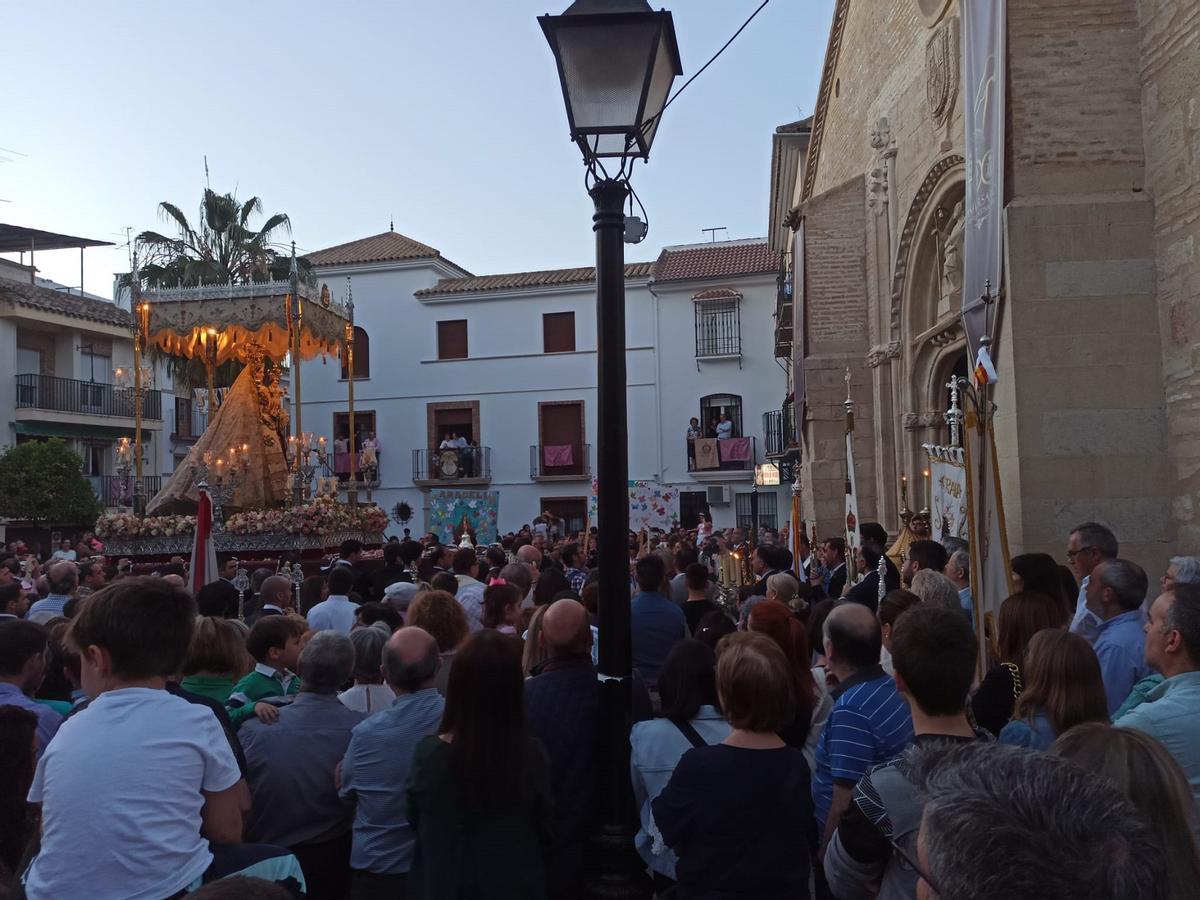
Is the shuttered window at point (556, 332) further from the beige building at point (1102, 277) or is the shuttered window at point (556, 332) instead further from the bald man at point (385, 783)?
the bald man at point (385, 783)

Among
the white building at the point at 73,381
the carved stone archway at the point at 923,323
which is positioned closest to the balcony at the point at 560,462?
the white building at the point at 73,381

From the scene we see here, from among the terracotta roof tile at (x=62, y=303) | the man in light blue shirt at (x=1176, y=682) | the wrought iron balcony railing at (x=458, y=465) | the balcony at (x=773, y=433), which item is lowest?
the man in light blue shirt at (x=1176, y=682)

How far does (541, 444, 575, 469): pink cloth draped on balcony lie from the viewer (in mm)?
31516

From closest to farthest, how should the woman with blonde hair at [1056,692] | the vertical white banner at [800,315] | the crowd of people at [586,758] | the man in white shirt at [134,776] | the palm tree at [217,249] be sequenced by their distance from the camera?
the crowd of people at [586,758], the man in white shirt at [134,776], the woman with blonde hair at [1056,692], the vertical white banner at [800,315], the palm tree at [217,249]

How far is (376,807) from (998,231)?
6.87 m

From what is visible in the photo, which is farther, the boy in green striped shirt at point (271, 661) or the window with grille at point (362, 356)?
the window with grille at point (362, 356)

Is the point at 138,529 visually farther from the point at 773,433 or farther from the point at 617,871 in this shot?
the point at 773,433

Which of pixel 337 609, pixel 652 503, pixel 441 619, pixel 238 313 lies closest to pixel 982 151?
pixel 337 609

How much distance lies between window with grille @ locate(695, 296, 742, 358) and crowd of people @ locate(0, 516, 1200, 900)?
25938 mm

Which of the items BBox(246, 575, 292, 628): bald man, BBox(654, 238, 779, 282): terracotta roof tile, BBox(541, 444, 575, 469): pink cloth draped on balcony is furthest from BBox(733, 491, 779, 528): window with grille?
Answer: BBox(246, 575, 292, 628): bald man

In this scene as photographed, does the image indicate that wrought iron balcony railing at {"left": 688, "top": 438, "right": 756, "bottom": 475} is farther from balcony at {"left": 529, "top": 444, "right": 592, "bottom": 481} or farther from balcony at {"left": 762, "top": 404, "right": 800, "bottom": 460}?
balcony at {"left": 529, "top": 444, "right": 592, "bottom": 481}

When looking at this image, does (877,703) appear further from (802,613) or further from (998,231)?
(998,231)

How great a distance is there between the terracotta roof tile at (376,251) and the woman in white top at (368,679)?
30027mm

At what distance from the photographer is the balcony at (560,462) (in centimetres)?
3145
